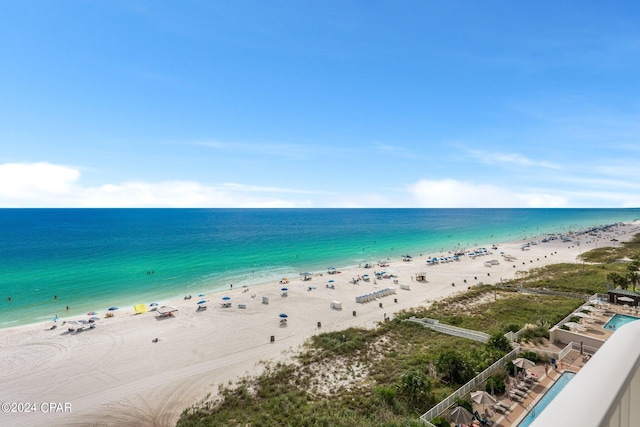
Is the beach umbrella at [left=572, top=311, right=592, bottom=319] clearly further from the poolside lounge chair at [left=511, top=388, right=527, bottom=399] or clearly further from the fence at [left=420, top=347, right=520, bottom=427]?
the poolside lounge chair at [left=511, top=388, right=527, bottom=399]

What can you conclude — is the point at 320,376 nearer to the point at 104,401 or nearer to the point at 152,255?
the point at 104,401

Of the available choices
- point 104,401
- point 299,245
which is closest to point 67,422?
point 104,401

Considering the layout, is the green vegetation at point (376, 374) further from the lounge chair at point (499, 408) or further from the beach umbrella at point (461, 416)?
the lounge chair at point (499, 408)

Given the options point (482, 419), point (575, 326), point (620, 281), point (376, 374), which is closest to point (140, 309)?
point (376, 374)

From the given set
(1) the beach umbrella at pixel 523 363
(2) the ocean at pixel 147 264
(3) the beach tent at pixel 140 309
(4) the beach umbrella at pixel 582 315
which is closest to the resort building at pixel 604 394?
(1) the beach umbrella at pixel 523 363

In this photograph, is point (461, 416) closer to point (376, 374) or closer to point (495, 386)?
point (495, 386)
